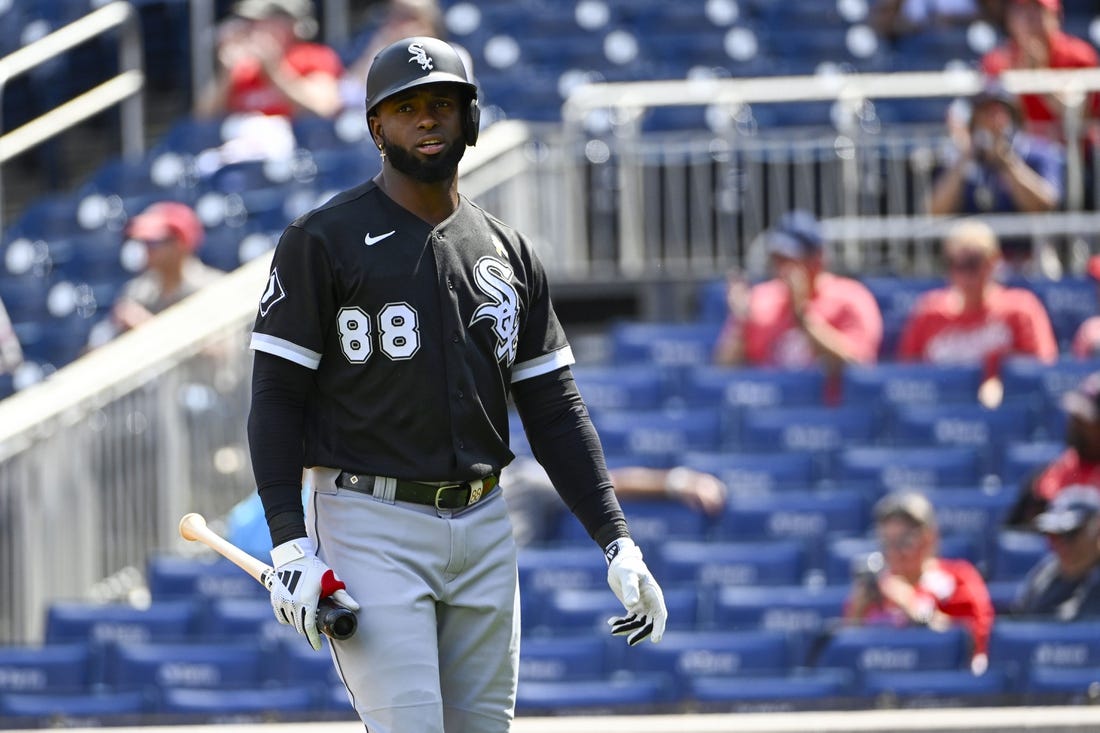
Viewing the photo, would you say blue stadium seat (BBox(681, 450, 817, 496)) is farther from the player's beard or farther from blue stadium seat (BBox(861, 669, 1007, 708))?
the player's beard

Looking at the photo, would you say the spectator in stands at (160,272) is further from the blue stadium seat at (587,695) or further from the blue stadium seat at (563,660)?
the blue stadium seat at (587,695)

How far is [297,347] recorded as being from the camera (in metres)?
3.69

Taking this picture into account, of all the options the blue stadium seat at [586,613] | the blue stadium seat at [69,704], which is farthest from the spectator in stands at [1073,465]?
the blue stadium seat at [69,704]

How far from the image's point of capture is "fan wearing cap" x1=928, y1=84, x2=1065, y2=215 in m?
9.09

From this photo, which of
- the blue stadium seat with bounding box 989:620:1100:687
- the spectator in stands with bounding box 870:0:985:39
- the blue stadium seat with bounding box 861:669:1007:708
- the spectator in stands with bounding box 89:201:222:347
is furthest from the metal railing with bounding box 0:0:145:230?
the blue stadium seat with bounding box 989:620:1100:687

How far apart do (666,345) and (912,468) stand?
1532mm

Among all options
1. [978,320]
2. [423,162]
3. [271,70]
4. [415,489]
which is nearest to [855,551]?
[978,320]

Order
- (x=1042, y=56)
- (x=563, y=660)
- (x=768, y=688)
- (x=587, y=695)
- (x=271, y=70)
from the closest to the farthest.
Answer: (x=768, y=688), (x=587, y=695), (x=563, y=660), (x=1042, y=56), (x=271, y=70)

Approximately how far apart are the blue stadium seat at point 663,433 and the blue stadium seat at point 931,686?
1.95 meters

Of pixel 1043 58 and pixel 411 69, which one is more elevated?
pixel 1043 58

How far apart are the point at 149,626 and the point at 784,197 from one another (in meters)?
4.06

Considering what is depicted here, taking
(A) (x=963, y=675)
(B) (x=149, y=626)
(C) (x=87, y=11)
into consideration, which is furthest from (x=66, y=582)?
(C) (x=87, y=11)

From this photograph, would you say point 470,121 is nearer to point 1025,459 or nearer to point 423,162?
point 423,162

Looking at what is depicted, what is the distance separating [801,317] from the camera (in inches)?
339
